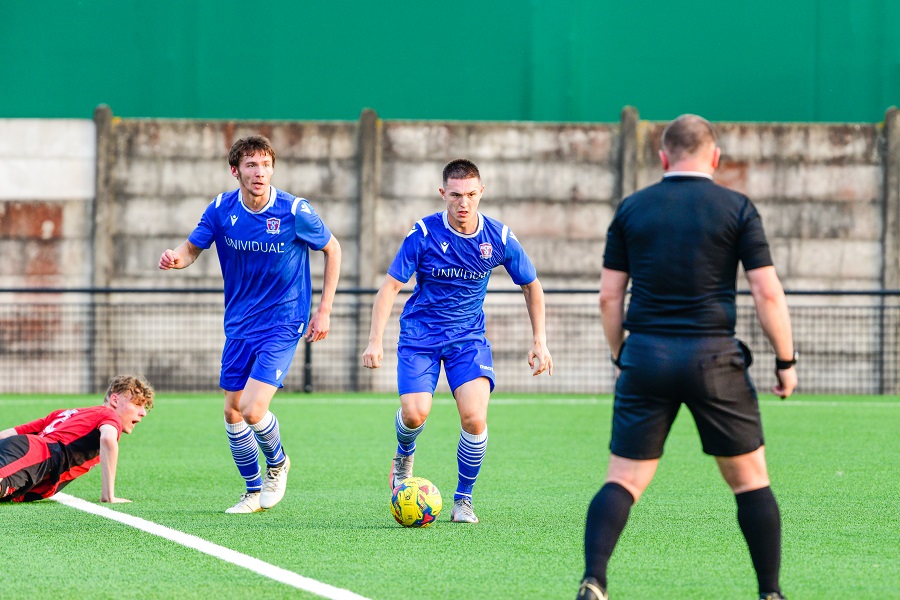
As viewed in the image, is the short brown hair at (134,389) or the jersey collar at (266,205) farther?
the short brown hair at (134,389)

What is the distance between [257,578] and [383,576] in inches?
20.3

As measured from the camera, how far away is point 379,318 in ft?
22.6

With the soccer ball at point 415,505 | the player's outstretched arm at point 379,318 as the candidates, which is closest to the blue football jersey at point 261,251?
the player's outstretched arm at point 379,318

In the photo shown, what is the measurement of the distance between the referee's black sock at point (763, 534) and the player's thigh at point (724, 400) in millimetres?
190

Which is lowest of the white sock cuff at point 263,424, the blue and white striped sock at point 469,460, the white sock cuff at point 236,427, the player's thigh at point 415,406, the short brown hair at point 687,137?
the blue and white striped sock at point 469,460

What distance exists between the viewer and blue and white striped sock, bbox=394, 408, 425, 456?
7.08 m

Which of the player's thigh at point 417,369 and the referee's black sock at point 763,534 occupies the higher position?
the player's thigh at point 417,369

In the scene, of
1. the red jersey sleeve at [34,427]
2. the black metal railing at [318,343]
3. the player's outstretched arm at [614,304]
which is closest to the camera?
the player's outstretched arm at [614,304]

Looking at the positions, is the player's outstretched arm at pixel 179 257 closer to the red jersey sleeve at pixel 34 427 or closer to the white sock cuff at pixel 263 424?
the white sock cuff at pixel 263 424

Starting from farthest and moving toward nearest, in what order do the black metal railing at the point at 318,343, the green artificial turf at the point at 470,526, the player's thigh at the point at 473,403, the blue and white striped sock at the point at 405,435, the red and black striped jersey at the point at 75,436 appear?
the black metal railing at the point at 318,343, the red and black striped jersey at the point at 75,436, the blue and white striped sock at the point at 405,435, the player's thigh at the point at 473,403, the green artificial turf at the point at 470,526

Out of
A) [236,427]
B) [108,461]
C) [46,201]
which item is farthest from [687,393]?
[46,201]

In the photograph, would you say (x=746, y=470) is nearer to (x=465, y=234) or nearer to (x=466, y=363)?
(x=466, y=363)

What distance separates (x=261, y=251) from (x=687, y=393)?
3.48 metres

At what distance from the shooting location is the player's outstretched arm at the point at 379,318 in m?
6.75
